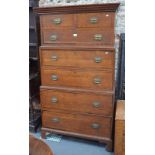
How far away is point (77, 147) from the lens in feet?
7.86

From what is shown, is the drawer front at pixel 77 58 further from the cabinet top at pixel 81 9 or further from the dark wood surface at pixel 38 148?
the dark wood surface at pixel 38 148

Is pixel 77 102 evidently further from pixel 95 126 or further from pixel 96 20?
pixel 96 20

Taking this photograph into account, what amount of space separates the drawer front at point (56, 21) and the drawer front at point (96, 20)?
4.1 inches

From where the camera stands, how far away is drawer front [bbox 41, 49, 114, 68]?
2115 millimetres

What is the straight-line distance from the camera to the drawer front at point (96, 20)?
204 cm

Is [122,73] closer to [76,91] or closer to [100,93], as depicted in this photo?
[100,93]

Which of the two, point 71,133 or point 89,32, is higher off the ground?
point 89,32

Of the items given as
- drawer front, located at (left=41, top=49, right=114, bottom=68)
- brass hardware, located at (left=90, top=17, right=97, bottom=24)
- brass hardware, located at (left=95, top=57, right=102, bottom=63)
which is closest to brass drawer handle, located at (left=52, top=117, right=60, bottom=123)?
drawer front, located at (left=41, top=49, right=114, bottom=68)

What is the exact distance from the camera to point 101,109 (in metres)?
2.24

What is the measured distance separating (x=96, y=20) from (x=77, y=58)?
450 millimetres

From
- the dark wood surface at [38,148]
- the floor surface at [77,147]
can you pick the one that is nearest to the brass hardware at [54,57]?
the floor surface at [77,147]
